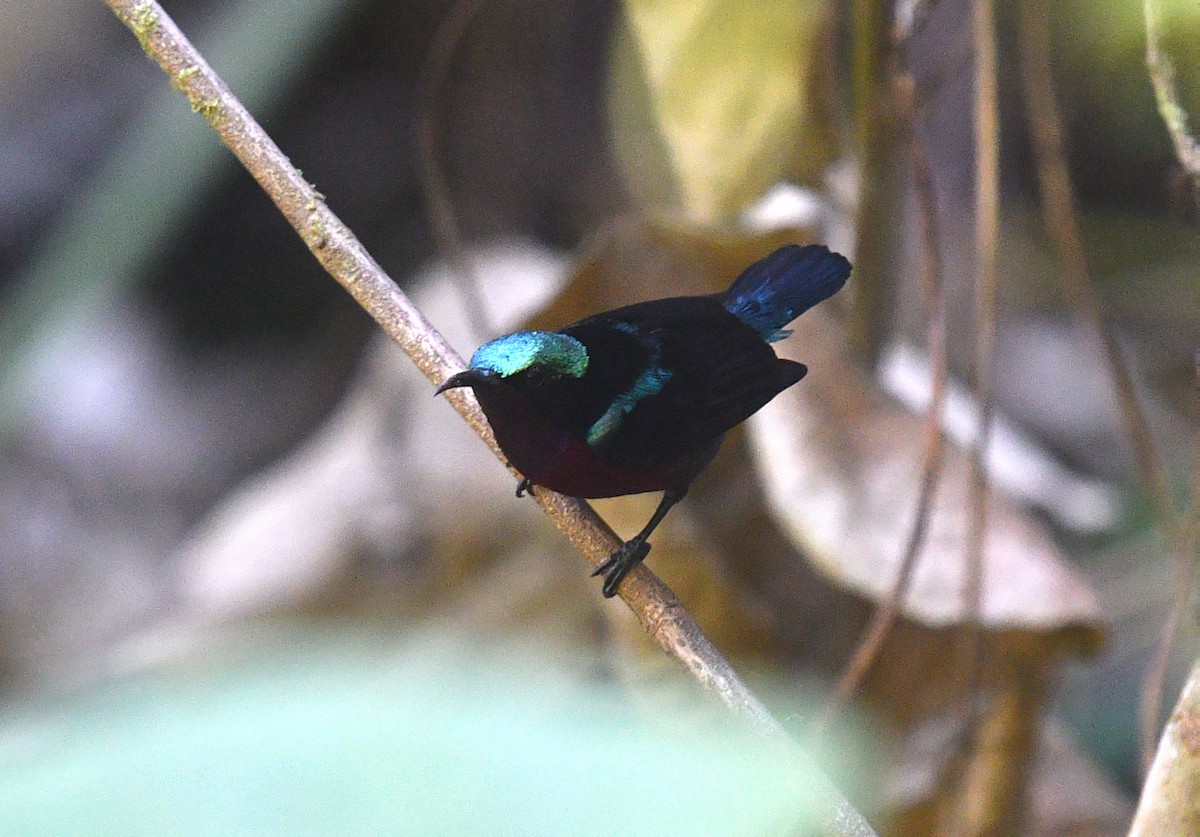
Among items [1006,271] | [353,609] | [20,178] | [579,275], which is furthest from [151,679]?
[1006,271]

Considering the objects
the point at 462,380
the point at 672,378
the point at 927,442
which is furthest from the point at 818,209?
the point at 462,380

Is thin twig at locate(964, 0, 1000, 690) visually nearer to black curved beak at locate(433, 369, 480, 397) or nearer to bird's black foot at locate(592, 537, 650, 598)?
bird's black foot at locate(592, 537, 650, 598)

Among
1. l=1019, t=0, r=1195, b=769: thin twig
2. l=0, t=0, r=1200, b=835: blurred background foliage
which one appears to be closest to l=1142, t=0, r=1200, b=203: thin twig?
l=0, t=0, r=1200, b=835: blurred background foliage

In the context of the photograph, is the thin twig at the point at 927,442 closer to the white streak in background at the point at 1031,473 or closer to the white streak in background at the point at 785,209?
the white streak in background at the point at 785,209

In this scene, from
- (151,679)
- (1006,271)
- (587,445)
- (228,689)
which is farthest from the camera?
(1006,271)

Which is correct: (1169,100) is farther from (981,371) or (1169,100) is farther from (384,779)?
(384,779)

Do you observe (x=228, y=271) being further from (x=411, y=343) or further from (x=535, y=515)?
(x=411, y=343)

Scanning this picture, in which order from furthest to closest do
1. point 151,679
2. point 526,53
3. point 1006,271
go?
point 1006,271
point 526,53
point 151,679
